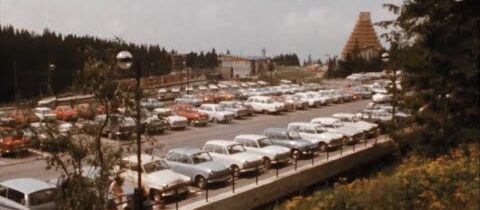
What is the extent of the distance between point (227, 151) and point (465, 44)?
11.1 metres

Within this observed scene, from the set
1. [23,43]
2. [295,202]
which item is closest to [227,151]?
[295,202]

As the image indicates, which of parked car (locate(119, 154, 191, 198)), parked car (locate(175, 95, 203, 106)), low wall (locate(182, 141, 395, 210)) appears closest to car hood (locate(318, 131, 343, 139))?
low wall (locate(182, 141, 395, 210))

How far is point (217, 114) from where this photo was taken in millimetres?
39562

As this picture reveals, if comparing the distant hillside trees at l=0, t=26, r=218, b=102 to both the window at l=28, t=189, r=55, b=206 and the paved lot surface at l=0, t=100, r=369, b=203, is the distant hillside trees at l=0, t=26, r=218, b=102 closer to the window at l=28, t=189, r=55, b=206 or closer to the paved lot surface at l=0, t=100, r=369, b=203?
the paved lot surface at l=0, t=100, r=369, b=203

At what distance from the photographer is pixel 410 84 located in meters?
19.6

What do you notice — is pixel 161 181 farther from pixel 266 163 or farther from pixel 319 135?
pixel 319 135

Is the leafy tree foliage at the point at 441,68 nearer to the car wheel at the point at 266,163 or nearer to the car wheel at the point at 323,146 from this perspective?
the car wheel at the point at 266,163

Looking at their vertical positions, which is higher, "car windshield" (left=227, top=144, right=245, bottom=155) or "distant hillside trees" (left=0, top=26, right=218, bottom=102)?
"distant hillside trees" (left=0, top=26, right=218, bottom=102)

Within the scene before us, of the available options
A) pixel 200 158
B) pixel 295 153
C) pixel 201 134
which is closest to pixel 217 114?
pixel 201 134

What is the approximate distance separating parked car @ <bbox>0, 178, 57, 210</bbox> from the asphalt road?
89 centimetres

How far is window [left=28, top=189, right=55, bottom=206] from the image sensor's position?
15672 mm

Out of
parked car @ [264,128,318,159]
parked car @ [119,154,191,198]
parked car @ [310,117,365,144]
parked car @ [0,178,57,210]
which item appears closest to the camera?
parked car @ [0,178,57,210]

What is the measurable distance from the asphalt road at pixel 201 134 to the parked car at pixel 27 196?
0.89 m

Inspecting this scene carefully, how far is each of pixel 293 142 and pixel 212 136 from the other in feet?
28.2
